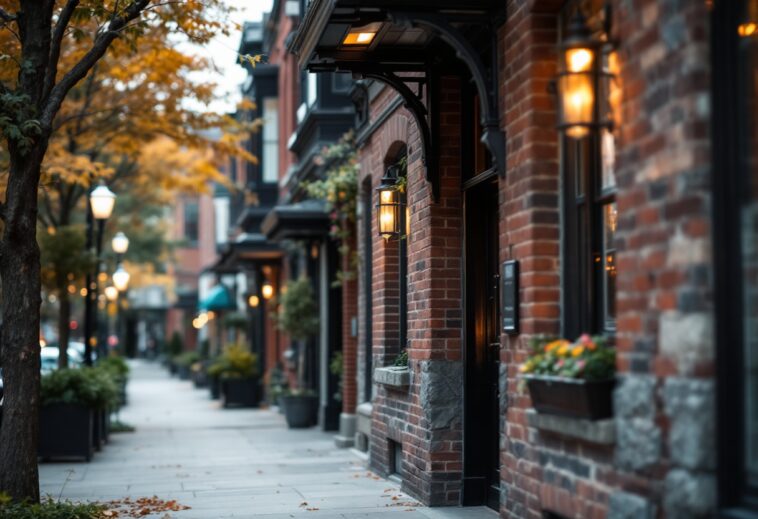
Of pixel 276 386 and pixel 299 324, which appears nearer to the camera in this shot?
pixel 299 324

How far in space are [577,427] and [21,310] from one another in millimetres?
5479

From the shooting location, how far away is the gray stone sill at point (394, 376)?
1098 centimetres

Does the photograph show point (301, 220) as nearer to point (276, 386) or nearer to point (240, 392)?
point (276, 386)

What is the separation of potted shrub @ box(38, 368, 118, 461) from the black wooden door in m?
6.74

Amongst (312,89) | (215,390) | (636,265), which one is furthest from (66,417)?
(215,390)

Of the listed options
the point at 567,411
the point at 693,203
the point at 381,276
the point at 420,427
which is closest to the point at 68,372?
the point at 381,276

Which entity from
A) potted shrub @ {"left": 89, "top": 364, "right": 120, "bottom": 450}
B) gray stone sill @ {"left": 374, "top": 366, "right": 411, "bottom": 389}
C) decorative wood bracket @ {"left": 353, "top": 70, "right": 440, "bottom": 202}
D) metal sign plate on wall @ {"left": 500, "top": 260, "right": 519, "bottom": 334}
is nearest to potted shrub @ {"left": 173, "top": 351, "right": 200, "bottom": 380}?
potted shrub @ {"left": 89, "top": 364, "right": 120, "bottom": 450}

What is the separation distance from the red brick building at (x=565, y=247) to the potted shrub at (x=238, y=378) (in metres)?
13.7

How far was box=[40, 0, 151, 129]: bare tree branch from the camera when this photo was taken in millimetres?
9812

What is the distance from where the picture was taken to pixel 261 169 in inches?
1061

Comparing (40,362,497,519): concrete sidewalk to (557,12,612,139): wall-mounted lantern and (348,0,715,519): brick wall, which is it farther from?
(557,12,612,139): wall-mounted lantern

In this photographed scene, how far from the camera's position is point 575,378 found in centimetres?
600

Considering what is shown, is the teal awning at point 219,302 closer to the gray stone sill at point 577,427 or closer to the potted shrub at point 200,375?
the potted shrub at point 200,375

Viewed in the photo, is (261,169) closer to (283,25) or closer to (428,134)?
(283,25)
